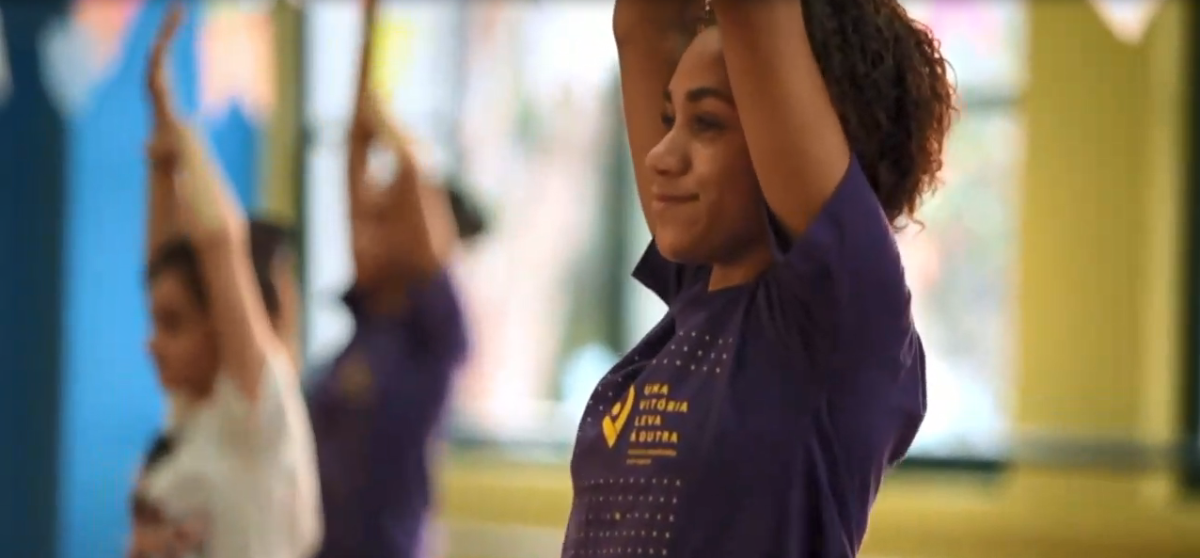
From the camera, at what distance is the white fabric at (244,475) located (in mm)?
1638

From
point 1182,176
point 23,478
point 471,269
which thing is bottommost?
point 23,478

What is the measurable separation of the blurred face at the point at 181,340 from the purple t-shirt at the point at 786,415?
37.9 inches

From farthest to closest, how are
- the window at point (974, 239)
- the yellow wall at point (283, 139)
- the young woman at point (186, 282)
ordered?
the yellow wall at point (283, 139)
the window at point (974, 239)
the young woman at point (186, 282)

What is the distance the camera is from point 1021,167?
288 centimetres

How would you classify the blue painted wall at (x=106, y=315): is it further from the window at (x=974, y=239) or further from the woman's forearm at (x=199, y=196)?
the window at (x=974, y=239)

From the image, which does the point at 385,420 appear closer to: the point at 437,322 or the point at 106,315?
the point at 437,322

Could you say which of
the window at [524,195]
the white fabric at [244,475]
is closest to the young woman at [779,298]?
the white fabric at [244,475]

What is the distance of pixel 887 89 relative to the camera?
87 cm

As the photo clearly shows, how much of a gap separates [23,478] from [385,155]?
144 centimetres

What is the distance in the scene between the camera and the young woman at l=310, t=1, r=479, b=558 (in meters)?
2.06

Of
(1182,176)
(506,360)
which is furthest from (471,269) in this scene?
(1182,176)

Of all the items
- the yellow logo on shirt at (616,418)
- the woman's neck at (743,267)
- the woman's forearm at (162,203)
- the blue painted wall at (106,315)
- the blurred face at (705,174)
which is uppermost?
the blurred face at (705,174)

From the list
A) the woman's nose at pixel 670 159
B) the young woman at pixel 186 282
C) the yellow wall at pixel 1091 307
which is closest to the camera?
the woman's nose at pixel 670 159

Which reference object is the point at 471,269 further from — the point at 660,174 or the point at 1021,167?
the point at 660,174
